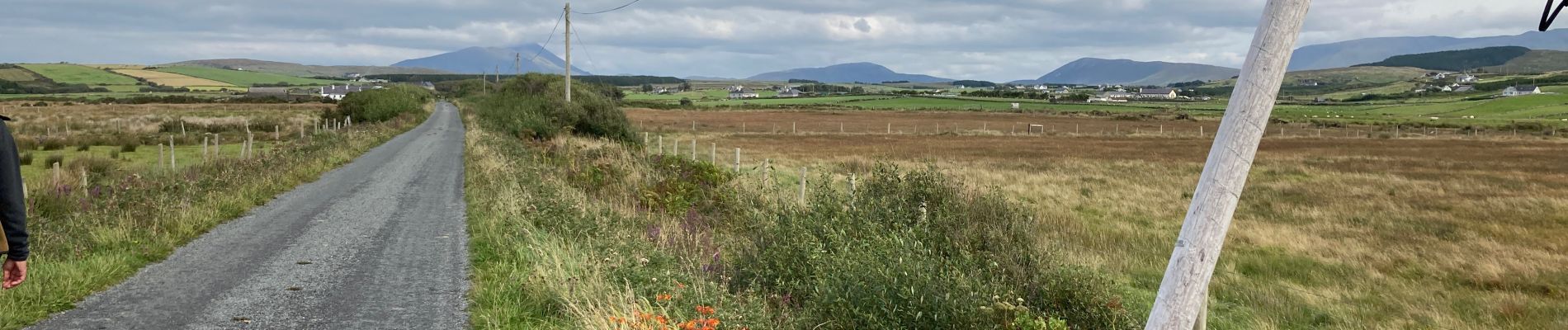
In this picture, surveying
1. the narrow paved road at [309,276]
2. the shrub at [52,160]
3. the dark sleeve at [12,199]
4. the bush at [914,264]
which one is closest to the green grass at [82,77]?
the shrub at [52,160]

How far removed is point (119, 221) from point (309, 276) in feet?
11.8

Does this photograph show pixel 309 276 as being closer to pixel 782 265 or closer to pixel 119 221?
pixel 119 221

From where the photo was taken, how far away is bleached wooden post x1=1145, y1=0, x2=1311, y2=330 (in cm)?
356

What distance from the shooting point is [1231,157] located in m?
3.65

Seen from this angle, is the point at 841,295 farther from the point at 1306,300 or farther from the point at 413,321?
the point at 1306,300

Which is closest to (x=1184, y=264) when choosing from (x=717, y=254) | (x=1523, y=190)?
(x=717, y=254)

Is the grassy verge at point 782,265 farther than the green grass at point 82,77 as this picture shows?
No

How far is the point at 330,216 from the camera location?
13812mm

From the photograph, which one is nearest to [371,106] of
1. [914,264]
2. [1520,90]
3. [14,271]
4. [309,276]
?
[309,276]

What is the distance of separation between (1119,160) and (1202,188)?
35.2 metres

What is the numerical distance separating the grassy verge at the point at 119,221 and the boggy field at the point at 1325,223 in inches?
335

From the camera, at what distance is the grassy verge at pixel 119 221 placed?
24.6 ft

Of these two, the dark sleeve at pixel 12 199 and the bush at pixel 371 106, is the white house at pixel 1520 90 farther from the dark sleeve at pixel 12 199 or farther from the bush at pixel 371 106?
the dark sleeve at pixel 12 199

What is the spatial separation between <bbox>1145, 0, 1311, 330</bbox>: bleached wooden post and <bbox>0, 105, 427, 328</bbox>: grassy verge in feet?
24.2
